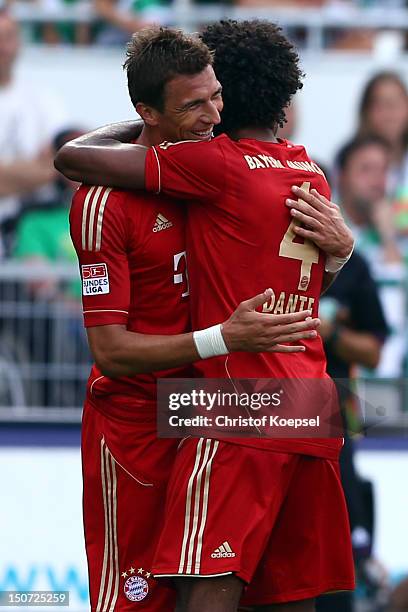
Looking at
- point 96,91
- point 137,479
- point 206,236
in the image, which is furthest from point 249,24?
point 96,91

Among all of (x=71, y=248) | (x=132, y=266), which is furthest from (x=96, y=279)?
(x=71, y=248)

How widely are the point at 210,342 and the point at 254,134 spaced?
0.75 metres

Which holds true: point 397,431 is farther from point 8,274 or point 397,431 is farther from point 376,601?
point 8,274

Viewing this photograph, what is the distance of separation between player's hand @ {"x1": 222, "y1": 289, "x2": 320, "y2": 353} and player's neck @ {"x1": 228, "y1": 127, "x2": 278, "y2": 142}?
56cm

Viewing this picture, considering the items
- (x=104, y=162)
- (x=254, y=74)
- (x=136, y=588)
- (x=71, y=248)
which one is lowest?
(x=71, y=248)

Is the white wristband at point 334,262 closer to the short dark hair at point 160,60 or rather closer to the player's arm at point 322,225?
the player's arm at point 322,225

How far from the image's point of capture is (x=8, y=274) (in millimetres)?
8164

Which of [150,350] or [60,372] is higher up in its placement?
[150,350]

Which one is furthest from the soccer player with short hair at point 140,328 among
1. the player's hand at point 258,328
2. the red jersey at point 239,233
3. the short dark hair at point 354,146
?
the short dark hair at point 354,146

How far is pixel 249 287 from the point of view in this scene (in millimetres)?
4363

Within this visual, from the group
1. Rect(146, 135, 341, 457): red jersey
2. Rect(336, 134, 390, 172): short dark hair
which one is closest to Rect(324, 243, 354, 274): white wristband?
Rect(146, 135, 341, 457): red jersey

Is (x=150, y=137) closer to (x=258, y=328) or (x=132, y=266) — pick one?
(x=132, y=266)

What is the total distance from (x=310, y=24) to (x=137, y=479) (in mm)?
6741

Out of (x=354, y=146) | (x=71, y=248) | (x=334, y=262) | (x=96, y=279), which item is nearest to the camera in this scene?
(x=96, y=279)
